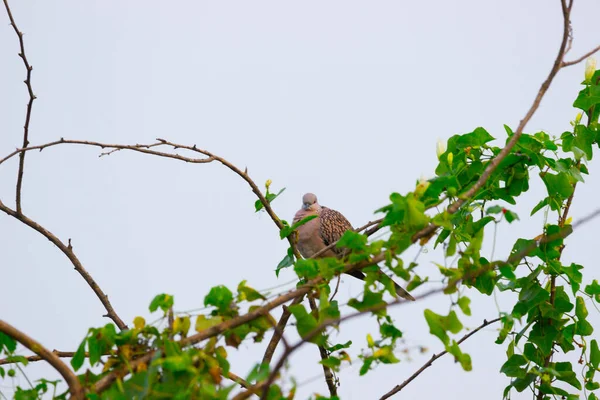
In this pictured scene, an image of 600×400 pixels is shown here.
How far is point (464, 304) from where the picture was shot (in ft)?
5.38

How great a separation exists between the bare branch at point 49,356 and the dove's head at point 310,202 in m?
3.01

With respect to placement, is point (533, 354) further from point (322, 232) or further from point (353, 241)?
point (322, 232)

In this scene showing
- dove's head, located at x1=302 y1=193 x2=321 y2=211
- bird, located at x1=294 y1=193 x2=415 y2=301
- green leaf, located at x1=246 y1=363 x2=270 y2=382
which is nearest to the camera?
green leaf, located at x1=246 y1=363 x2=270 y2=382

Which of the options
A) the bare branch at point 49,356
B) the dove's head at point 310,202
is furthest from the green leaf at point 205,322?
the dove's head at point 310,202

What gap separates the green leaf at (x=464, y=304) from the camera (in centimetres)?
164

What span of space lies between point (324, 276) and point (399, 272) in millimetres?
163

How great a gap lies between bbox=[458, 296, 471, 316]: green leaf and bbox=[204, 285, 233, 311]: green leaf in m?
0.46

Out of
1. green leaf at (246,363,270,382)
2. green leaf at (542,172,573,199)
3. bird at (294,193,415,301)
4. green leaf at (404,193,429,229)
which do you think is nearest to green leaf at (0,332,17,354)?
green leaf at (246,363,270,382)

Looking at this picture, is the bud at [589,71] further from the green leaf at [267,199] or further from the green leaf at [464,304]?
the green leaf at [464,304]

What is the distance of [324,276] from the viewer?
67.1 inches

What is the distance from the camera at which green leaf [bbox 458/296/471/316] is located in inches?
64.4

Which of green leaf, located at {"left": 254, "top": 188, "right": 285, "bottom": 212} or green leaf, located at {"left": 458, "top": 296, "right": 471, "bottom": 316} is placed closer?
green leaf, located at {"left": 458, "top": 296, "right": 471, "bottom": 316}

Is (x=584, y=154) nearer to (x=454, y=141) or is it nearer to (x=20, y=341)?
(x=454, y=141)

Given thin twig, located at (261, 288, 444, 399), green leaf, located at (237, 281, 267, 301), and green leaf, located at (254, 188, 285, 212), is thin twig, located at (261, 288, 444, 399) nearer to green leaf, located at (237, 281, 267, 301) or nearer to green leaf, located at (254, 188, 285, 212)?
green leaf, located at (237, 281, 267, 301)
